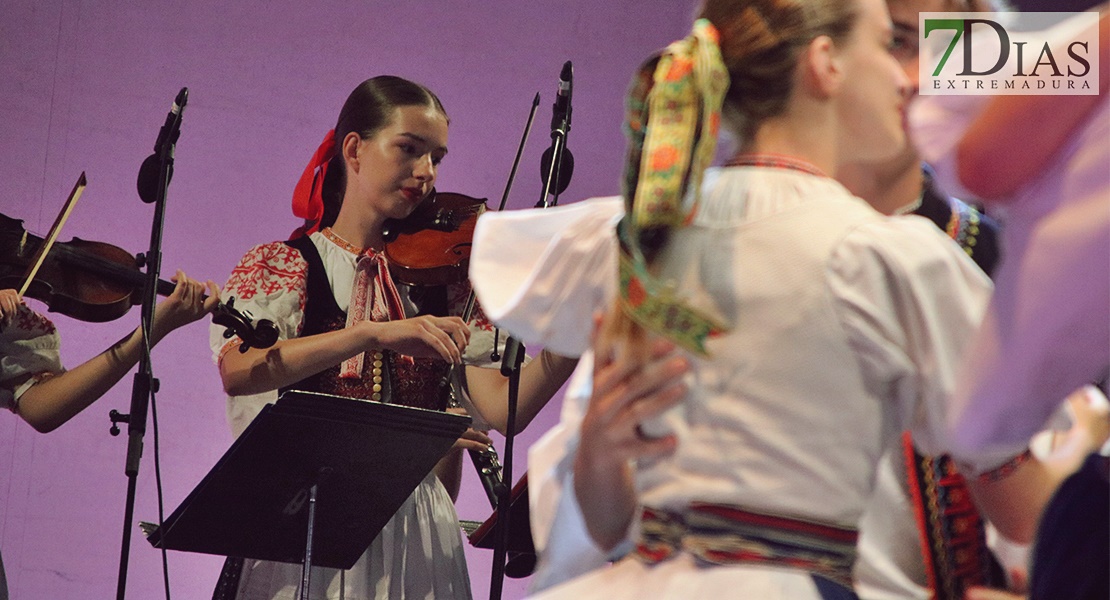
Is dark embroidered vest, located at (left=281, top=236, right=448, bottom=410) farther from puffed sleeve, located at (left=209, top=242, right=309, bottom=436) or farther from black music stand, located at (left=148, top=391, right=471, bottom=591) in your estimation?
black music stand, located at (left=148, top=391, right=471, bottom=591)

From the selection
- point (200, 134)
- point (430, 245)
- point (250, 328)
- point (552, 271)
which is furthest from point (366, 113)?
point (552, 271)

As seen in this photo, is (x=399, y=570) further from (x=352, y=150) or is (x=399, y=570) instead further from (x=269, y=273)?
(x=352, y=150)

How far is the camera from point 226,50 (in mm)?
4395

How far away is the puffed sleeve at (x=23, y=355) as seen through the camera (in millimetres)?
3203

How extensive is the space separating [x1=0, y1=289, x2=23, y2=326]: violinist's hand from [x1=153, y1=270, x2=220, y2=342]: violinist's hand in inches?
13.3

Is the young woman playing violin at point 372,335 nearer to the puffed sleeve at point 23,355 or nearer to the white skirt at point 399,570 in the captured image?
the white skirt at point 399,570

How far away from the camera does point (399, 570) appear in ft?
8.58

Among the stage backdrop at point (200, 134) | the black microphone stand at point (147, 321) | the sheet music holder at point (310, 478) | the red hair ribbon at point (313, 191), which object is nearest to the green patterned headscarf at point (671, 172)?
the sheet music holder at point (310, 478)

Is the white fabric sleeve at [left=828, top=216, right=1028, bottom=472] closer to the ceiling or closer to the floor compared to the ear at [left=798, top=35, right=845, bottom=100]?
closer to the floor

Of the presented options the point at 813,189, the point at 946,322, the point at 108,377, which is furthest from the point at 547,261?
the point at 108,377

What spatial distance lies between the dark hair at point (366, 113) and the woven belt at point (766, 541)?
2076mm

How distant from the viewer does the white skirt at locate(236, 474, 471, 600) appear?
8.36 feet

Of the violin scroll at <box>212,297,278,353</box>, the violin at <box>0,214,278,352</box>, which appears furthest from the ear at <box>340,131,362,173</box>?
the violin at <box>0,214,278,352</box>

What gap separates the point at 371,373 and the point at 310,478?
19.6 inches
